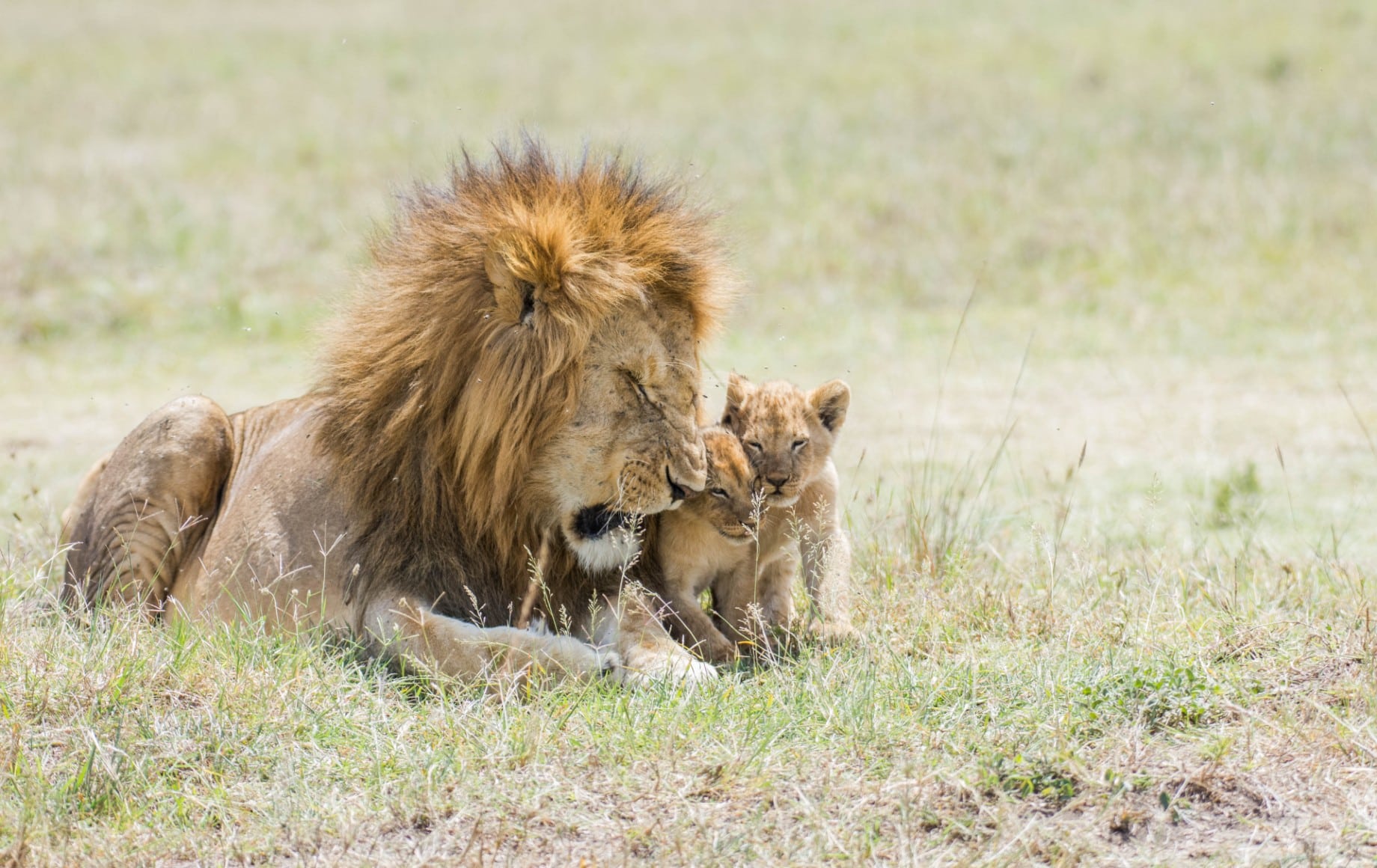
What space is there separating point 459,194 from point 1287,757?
2.43 metres

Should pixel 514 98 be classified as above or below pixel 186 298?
above

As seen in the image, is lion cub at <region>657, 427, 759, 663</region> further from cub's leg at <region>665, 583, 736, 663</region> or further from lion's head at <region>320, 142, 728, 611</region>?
lion's head at <region>320, 142, 728, 611</region>

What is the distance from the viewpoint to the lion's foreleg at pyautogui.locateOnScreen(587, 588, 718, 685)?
147 inches

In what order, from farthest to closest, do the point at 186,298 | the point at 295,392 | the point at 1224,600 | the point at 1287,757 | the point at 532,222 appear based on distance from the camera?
the point at 186,298
the point at 295,392
the point at 1224,600
the point at 532,222
the point at 1287,757

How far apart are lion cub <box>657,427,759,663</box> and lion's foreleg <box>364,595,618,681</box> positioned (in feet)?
1.15

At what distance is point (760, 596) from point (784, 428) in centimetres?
53

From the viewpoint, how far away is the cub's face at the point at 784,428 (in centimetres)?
404

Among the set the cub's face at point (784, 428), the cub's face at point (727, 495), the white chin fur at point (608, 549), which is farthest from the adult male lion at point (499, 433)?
the cub's face at point (784, 428)

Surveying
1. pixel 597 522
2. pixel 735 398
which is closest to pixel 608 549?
pixel 597 522

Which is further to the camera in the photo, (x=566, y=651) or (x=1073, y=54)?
(x=1073, y=54)

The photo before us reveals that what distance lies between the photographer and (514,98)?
18.5 metres

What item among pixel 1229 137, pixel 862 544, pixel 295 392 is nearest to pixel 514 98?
pixel 1229 137

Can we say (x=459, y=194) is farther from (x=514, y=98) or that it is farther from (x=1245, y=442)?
(x=514, y=98)

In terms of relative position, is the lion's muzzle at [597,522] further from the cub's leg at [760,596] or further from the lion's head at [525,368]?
the cub's leg at [760,596]
